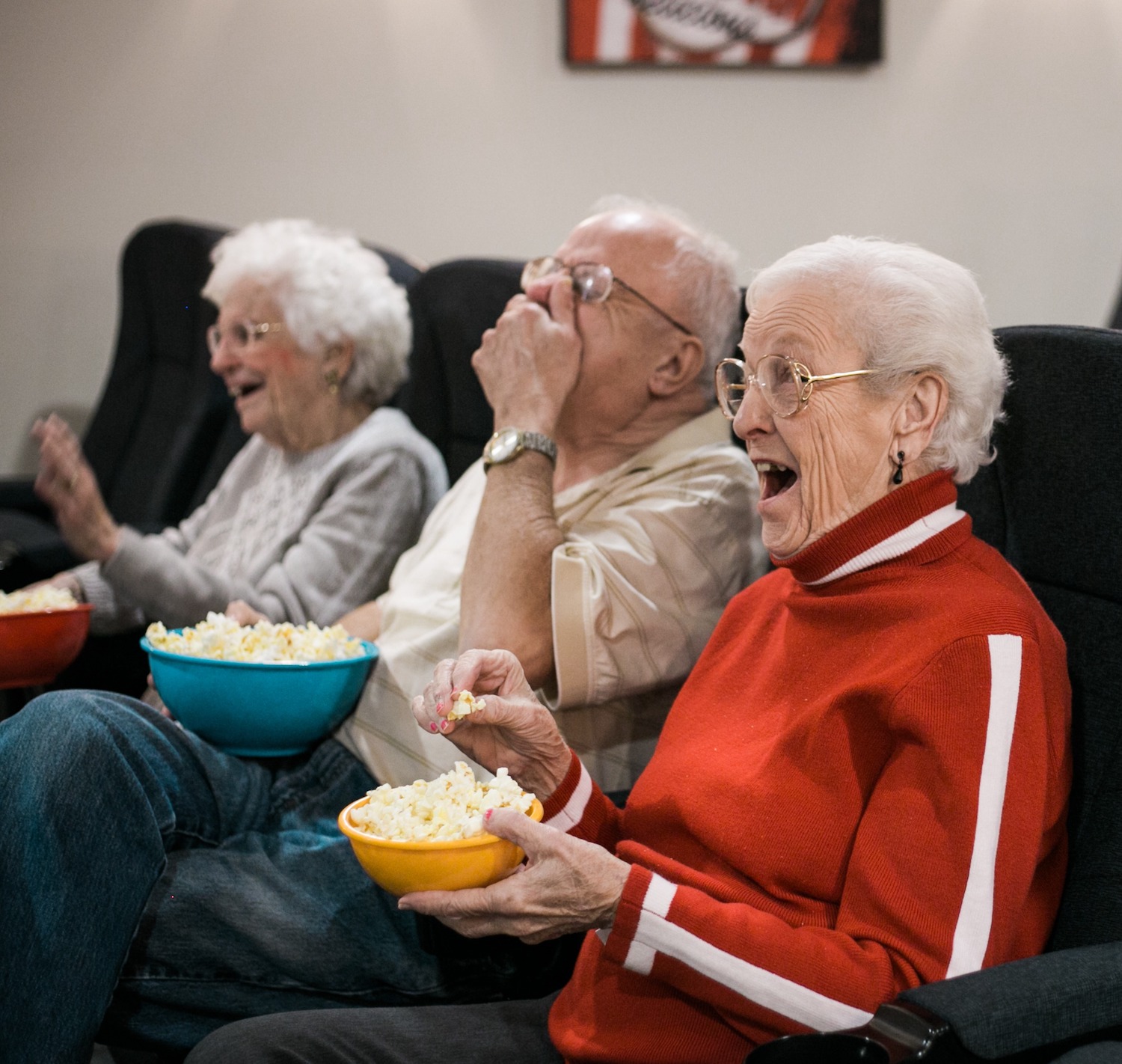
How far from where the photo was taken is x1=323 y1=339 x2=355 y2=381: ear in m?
2.27

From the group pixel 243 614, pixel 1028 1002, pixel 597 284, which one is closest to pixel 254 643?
pixel 243 614

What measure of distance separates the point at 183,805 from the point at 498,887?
61 centimetres

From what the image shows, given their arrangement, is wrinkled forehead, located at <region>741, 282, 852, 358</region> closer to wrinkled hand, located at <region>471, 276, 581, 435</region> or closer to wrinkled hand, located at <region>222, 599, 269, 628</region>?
wrinkled hand, located at <region>471, 276, 581, 435</region>

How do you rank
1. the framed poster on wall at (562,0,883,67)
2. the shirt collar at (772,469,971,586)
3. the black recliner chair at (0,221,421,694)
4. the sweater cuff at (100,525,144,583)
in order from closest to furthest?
the shirt collar at (772,469,971,586) < the sweater cuff at (100,525,144,583) < the black recliner chair at (0,221,421,694) < the framed poster on wall at (562,0,883,67)

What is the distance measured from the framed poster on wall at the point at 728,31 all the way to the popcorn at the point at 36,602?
222 centimetres

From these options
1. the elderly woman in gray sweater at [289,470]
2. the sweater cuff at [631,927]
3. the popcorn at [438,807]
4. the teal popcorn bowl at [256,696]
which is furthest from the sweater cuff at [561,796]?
the elderly woman in gray sweater at [289,470]

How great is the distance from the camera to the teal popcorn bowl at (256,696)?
152 cm

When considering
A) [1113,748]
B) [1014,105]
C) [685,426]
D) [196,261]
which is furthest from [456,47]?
[1113,748]

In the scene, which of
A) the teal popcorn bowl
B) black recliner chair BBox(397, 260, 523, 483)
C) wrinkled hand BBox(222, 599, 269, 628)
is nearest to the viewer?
the teal popcorn bowl

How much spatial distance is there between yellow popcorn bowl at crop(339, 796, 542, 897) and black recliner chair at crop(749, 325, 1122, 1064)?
10.9 inches

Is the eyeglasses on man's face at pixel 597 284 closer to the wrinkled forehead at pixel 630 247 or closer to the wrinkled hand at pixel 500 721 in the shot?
the wrinkled forehead at pixel 630 247

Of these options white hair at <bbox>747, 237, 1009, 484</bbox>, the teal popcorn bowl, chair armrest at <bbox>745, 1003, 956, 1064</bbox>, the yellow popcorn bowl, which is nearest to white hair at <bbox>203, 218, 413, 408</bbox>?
the teal popcorn bowl

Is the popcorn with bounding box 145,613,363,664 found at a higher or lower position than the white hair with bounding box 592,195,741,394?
lower

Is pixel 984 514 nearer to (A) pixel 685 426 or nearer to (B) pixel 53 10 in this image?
(A) pixel 685 426
